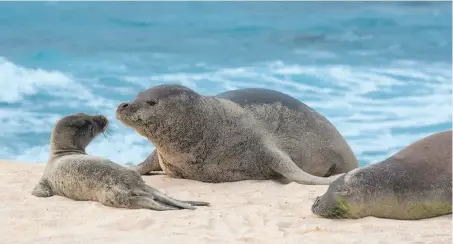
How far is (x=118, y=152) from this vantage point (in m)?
9.22

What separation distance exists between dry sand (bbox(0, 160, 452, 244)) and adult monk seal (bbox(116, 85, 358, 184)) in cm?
86

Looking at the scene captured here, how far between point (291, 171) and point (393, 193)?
2.21 metres

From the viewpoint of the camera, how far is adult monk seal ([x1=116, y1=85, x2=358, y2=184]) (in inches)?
351

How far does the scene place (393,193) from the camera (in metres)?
6.77

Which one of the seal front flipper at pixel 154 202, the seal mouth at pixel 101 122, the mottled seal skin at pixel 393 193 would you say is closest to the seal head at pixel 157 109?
the seal mouth at pixel 101 122

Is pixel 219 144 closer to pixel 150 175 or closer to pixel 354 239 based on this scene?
pixel 150 175

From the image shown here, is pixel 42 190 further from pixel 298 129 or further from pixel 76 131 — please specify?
pixel 298 129

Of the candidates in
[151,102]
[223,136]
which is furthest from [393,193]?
[151,102]

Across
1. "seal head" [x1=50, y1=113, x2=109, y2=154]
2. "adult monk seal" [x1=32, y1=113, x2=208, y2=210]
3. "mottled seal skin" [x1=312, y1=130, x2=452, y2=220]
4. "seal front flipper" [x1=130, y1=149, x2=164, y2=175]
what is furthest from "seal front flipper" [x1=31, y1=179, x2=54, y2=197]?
"mottled seal skin" [x1=312, y1=130, x2=452, y2=220]

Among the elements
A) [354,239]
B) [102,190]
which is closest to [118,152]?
[102,190]

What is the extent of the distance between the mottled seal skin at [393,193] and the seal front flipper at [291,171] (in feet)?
5.84

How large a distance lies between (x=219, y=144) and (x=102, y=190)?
1798 mm

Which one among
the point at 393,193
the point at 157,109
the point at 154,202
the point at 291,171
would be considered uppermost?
the point at 157,109

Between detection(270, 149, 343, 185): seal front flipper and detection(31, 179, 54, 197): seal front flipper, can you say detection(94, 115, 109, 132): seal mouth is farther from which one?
detection(270, 149, 343, 185): seal front flipper
